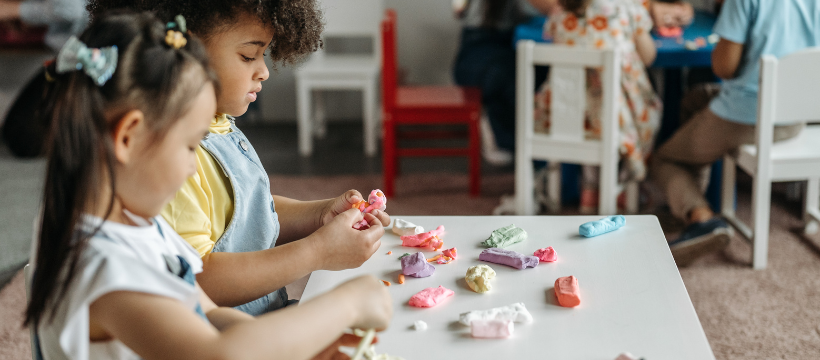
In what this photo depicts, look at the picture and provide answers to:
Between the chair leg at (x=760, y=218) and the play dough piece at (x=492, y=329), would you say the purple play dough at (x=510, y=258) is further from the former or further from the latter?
the chair leg at (x=760, y=218)

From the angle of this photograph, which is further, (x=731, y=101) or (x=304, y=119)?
(x=304, y=119)

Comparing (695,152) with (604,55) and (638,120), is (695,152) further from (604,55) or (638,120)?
(604,55)

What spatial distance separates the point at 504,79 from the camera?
11.7ft

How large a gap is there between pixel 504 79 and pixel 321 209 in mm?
2405

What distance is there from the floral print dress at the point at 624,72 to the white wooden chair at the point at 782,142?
0.35 meters

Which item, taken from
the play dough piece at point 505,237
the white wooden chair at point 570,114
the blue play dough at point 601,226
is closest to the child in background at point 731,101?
the white wooden chair at point 570,114

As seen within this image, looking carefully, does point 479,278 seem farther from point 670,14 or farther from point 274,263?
point 670,14

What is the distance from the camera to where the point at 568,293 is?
0.96 metres

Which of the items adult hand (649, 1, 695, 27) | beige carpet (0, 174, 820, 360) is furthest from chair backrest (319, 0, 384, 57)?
adult hand (649, 1, 695, 27)

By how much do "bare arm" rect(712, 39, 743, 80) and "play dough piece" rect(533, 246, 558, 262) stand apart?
156 centimetres

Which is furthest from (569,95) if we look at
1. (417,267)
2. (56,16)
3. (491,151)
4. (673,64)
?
(56,16)

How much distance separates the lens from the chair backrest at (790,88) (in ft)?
7.14

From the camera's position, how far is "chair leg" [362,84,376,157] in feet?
12.5

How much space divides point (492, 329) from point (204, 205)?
44 cm
